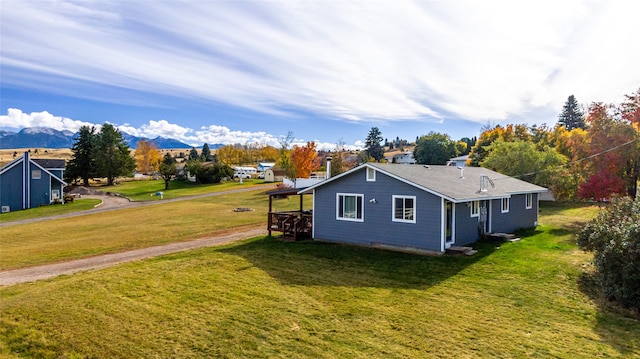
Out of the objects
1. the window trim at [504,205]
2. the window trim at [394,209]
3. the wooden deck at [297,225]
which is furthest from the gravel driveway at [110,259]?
the window trim at [504,205]

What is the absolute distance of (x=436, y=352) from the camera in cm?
773

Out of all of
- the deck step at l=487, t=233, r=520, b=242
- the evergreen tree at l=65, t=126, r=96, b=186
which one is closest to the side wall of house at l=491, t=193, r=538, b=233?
the deck step at l=487, t=233, r=520, b=242

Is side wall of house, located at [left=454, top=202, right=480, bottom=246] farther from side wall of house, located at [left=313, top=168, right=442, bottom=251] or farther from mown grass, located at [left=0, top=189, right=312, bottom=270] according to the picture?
mown grass, located at [left=0, top=189, right=312, bottom=270]

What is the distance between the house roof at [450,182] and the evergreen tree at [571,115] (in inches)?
3075

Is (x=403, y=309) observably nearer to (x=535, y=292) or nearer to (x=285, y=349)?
(x=285, y=349)

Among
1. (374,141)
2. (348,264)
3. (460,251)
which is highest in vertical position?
(374,141)

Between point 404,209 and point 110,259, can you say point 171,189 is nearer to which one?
point 110,259

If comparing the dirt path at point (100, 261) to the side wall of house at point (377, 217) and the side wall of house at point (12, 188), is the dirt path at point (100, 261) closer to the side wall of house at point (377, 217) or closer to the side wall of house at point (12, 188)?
the side wall of house at point (377, 217)

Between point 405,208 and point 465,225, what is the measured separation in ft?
9.99

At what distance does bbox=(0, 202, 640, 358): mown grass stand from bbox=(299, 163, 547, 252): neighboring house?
169cm

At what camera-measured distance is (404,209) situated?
1616cm

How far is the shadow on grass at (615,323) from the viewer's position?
8.31 m

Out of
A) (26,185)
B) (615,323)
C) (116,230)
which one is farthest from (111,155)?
(615,323)

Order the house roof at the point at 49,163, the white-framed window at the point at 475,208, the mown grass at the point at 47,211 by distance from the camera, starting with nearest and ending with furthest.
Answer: the white-framed window at the point at 475,208, the mown grass at the point at 47,211, the house roof at the point at 49,163
